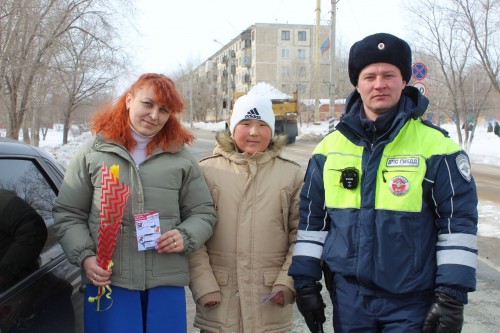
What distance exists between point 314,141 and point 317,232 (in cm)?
3009

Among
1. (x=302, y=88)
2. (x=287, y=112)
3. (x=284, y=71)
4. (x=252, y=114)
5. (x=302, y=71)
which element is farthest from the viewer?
(x=284, y=71)

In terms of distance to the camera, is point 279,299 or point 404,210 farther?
point 279,299

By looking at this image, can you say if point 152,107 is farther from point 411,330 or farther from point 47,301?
point 411,330

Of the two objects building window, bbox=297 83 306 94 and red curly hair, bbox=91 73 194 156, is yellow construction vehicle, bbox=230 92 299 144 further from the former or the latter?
building window, bbox=297 83 306 94

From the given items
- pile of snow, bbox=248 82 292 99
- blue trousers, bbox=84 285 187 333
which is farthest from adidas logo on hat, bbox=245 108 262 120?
pile of snow, bbox=248 82 292 99

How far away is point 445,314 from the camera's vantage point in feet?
6.29

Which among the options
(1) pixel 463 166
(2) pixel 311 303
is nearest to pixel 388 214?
(1) pixel 463 166

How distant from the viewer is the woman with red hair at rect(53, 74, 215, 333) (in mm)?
2242

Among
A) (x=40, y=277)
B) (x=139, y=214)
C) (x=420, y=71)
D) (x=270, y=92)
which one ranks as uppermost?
(x=270, y=92)

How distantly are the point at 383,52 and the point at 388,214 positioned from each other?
0.76 m

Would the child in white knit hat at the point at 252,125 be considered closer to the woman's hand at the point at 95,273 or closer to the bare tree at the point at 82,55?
the woman's hand at the point at 95,273

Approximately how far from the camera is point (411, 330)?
6.59ft

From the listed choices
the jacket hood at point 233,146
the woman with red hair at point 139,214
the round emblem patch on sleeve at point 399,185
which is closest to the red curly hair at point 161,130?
the woman with red hair at point 139,214

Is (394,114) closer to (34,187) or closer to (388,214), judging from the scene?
(388,214)
